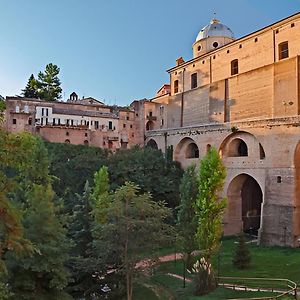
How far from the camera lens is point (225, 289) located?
1834 cm

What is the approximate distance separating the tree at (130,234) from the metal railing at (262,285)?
15.7ft

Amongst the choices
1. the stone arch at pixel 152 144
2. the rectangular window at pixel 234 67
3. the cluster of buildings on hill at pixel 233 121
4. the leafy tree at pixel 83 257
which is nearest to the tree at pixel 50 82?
the cluster of buildings on hill at pixel 233 121

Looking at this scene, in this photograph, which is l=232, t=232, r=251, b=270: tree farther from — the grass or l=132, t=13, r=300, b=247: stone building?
l=132, t=13, r=300, b=247: stone building

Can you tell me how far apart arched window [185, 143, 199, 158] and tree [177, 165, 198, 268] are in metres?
15.4

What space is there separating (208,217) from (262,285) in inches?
162

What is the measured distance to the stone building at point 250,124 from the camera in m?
27.0

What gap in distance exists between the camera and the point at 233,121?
106ft

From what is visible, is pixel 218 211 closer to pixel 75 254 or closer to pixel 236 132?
pixel 75 254

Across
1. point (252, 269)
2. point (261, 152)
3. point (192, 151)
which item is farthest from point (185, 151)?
point (252, 269)

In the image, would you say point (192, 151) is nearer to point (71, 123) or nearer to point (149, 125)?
point (149, 125)

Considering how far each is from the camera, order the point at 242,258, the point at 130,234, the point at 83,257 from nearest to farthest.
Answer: the point at 130,234 < the point at 83,257 < the point at 242,258

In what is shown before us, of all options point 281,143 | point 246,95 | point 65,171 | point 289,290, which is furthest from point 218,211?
point 65,171

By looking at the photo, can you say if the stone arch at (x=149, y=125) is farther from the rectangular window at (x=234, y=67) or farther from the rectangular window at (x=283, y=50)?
the rectangular window at (x=283, y=50)

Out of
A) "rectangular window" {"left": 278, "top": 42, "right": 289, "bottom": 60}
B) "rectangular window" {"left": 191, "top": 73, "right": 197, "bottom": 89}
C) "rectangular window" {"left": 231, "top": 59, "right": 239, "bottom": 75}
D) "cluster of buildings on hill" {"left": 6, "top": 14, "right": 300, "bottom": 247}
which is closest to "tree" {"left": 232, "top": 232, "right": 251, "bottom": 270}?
"cluster of buildings on hill" {"left": 6, "top": 14, "right": 300, "bottom": 247}
